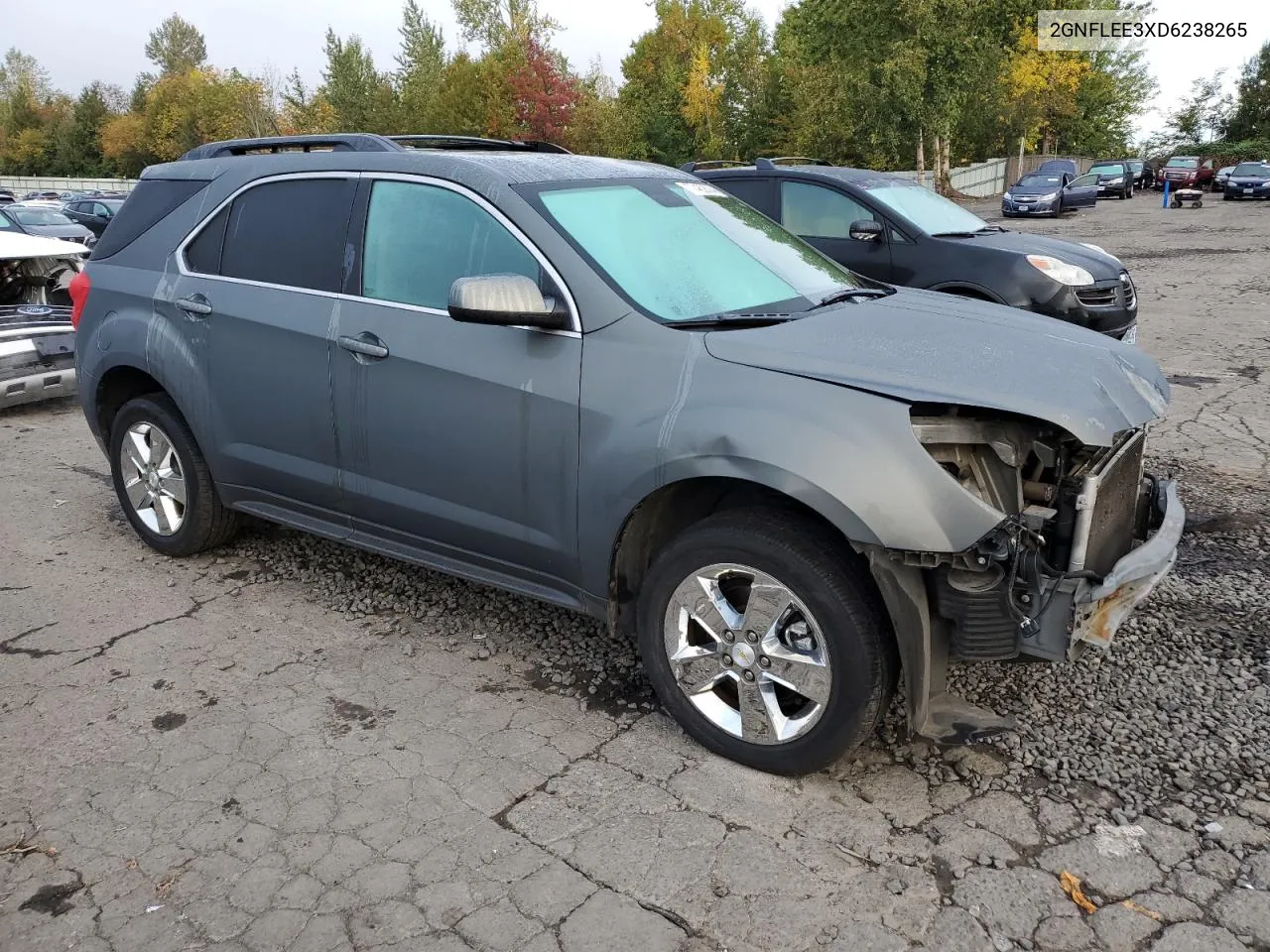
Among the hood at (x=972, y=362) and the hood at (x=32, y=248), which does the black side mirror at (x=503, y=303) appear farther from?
the hood at (x=32, y=248)

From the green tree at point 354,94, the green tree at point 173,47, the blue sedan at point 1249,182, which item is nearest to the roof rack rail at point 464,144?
the blue sedan at point 1249,182

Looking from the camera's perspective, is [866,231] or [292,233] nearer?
[292,233]

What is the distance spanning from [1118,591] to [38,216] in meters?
24.7

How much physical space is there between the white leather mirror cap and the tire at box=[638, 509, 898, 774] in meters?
0.89

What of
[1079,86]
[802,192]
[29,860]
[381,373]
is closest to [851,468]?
[381,373]

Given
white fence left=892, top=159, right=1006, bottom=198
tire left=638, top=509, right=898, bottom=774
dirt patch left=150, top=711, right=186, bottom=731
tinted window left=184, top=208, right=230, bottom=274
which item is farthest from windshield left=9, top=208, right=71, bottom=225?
white fence left=892, top=159, right=1006, bottom=198

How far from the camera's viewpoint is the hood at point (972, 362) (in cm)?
278

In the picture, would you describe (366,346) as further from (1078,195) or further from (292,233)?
(1078,195)

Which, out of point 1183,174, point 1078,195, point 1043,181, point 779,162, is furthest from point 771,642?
point 1183,174

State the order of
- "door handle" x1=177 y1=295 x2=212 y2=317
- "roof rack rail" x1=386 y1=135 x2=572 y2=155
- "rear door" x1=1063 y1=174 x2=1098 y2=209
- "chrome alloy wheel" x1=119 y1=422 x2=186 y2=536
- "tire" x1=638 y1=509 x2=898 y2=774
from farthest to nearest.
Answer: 1. "rear door" x1=1063 y1=174 x2=1098 y2=209
2. "chrome alloy wheel" x1=119 y1=422 x2=186 y2=536
3. "roof rack rail" x1=386 y1=135 x2=572 y2=155
4. "door handle" x1=177 y1=295 x2=212 y2=317
5. "tire" x1=638 y1=509 x2=898 y2=774

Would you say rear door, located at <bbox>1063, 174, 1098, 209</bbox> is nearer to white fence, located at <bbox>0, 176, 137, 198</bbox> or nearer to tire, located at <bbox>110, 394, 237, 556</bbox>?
tire, located at <bbox>110, 394, 237, 556</bbox>

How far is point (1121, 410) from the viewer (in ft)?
9.45

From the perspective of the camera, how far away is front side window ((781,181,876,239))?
8586 mm

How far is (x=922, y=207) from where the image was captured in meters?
8.87
